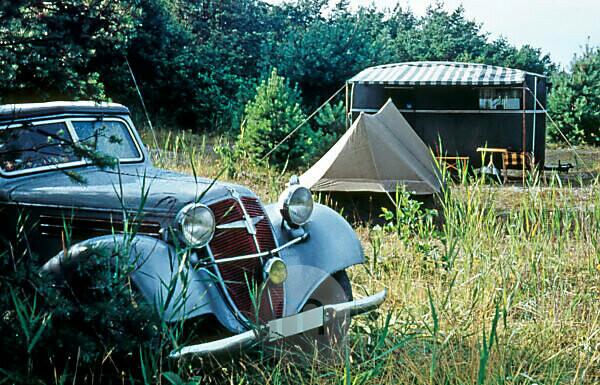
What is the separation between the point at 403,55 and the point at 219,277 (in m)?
22.8

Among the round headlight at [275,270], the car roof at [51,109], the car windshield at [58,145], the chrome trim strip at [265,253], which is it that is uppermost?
the car roof at [51,109]

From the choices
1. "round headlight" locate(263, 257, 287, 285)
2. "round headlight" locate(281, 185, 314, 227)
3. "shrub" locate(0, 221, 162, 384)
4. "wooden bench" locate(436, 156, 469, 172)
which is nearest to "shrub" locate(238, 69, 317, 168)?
"wooden bench" locate(436, 156, 469, 172)

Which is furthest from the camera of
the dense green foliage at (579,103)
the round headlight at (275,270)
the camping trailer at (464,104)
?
the dense green foliage at (579,103)

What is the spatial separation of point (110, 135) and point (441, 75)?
9927mm

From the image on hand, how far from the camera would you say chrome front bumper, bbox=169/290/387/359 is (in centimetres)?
282

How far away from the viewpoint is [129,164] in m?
4.29

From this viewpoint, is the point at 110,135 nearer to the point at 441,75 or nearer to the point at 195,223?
the point at 195,223

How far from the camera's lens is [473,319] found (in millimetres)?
3648

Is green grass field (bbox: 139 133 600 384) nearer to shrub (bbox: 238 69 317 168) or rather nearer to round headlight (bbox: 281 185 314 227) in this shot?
round headlight (bbox: 281 185 314 227)

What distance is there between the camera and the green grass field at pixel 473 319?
10.2 feet

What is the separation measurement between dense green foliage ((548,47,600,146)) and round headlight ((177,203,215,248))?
17.4 metres

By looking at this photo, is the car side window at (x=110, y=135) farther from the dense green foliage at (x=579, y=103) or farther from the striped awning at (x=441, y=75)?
the dense green foliage at (x=579, y=103)

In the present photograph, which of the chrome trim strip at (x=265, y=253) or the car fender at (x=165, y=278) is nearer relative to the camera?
the car fender at (x=165, y=278)

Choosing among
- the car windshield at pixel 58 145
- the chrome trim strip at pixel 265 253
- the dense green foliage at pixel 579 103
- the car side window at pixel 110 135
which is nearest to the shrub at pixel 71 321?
the chrome trim strip at pixel 265 253
